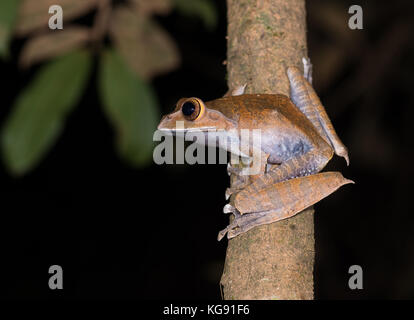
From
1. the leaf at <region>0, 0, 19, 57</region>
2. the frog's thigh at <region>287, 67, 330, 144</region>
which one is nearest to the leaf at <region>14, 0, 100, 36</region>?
the leaf at <region>0, 0, 19, 57</region>

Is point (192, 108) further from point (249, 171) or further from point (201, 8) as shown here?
point (201, 8)

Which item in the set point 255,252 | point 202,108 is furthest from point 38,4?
point 255,252

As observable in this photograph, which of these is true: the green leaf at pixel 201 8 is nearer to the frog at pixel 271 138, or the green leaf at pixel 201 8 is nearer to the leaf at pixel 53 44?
the leaf at pixel 53 44

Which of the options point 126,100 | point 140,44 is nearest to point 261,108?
point 126,100

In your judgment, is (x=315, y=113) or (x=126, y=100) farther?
(x=126, y=100)

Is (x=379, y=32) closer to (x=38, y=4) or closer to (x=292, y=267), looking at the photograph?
(x=38, y=4)
